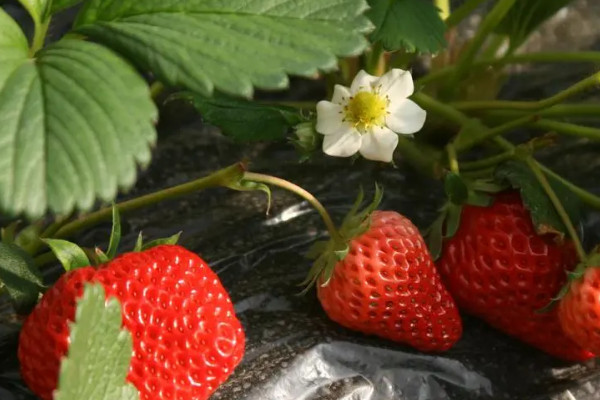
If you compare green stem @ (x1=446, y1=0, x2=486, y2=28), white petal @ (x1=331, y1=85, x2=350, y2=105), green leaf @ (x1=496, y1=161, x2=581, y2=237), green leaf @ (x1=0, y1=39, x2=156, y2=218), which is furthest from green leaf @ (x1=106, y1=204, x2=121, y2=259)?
green stem @ (x1=446, y1=0, x2=486, y2=28)

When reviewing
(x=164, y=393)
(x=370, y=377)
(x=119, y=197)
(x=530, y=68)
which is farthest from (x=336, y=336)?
(x=530, y=68)

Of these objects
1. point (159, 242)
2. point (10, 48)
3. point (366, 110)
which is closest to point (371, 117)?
point (366, 110)

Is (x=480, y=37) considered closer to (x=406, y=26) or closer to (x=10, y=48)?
(x=406, y=26)

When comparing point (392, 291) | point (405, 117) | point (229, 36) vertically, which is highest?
point (229, 36)

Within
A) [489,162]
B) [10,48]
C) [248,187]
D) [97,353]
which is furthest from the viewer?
[489,162]

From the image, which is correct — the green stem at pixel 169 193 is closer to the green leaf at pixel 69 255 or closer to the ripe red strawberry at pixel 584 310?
the green leaf at pixel 69 255

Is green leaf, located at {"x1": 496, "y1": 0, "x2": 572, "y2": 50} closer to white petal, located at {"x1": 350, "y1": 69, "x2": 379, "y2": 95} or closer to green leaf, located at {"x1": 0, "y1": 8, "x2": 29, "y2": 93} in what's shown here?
white petal, located at {"x1": 350, "y1": 69, "x2": 379, "y2": 95}

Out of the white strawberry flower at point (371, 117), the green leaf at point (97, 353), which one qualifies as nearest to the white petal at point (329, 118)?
the white strawberry flower at point (371, 117)

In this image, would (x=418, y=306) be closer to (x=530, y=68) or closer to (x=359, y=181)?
(x=359, y=181)
